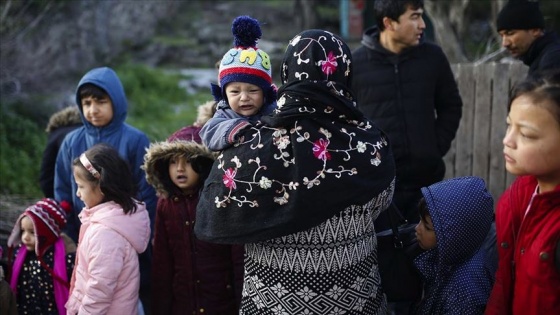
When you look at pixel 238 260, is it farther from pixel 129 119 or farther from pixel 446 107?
pixel 129 119

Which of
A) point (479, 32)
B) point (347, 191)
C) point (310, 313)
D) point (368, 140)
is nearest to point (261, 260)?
point (310, 313)

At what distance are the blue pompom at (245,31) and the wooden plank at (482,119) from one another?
3.13 meters

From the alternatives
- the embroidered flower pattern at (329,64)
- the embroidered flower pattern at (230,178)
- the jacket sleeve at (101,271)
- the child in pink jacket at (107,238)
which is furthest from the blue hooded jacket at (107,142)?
the embroidered flower pattern at (329,64)

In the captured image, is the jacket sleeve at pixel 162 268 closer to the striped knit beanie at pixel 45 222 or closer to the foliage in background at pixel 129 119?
the striped knit beanie at pixel 45 222

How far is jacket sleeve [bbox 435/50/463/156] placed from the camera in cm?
443

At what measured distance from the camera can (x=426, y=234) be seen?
3.04 metres

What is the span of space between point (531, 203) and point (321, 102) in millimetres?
794

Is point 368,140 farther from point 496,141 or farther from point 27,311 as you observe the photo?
point 496,141

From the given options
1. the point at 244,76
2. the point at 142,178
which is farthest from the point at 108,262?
the point at 244,76

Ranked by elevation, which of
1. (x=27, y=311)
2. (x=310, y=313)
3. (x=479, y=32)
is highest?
(x=479, y=32)

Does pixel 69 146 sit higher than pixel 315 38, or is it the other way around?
pixel 315 38

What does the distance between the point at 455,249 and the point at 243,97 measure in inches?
42.2

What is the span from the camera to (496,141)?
5.76 m

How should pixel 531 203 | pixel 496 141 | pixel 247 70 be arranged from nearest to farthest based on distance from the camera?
pixel 531 203
pixel 247 70
pixel 496 141
